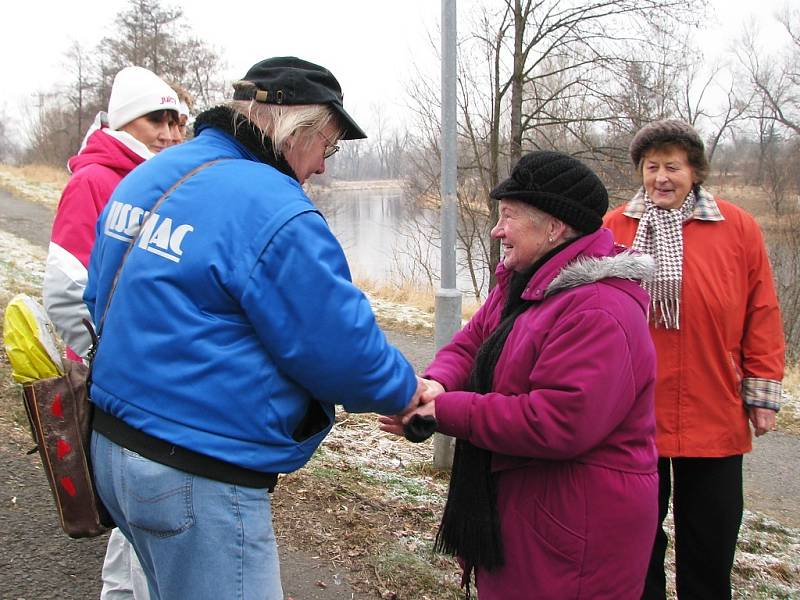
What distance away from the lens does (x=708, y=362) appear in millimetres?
2641

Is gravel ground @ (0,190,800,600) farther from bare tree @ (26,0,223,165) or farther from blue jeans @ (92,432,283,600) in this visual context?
bare tree @ (26,0,223,165)

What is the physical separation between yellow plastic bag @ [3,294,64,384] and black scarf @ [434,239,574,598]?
119 centimetres

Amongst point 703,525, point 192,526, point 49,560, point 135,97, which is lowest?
point 49,560

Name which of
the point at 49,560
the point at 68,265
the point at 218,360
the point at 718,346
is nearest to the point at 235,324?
the point at 218,360

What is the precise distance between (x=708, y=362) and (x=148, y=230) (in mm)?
2080

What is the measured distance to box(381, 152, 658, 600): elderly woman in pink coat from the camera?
187cm

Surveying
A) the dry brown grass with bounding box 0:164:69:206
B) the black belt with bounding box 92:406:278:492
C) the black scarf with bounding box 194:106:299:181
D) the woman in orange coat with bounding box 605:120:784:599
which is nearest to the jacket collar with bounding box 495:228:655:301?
the woman in orange coat with bounding box 605:120:784:599

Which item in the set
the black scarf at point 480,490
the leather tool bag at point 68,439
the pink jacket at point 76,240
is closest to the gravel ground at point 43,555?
the pink jacket at point 76,240

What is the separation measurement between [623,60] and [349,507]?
834 cm

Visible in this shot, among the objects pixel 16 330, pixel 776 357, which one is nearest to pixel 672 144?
pixel 776 357

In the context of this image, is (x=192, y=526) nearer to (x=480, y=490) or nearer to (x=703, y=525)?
(x=480, y=490)

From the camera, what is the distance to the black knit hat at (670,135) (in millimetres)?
2756

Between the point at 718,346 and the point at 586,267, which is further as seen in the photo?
the point at 718,346

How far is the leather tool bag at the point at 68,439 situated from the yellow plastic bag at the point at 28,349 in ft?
0.11
